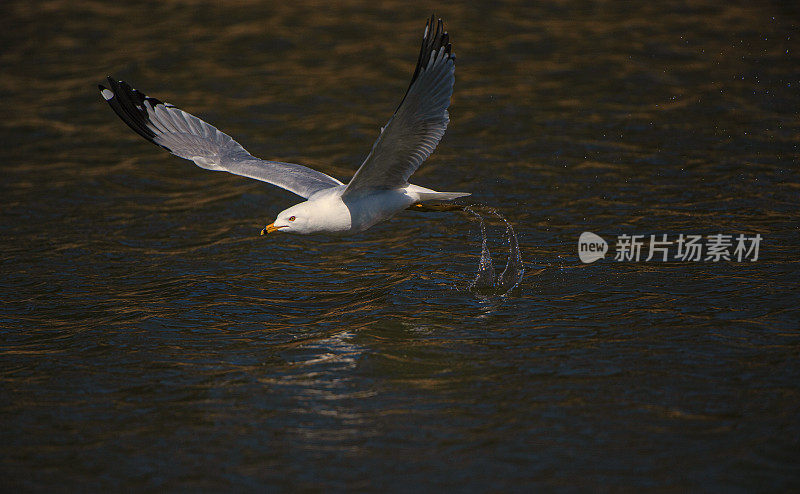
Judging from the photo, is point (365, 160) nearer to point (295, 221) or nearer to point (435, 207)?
point (295, 221)

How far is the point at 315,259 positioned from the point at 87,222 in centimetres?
288

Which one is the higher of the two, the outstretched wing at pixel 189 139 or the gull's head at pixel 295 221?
the outstretched wing at pixel 189 139

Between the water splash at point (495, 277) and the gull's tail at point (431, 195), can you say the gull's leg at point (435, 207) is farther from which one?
the gull's tail at point (431, 195)

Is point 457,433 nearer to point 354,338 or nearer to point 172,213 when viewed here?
point 354,338

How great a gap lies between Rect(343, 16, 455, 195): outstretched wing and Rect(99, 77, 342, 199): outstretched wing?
1.22m

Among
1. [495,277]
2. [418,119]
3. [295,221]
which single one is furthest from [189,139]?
[495,277]

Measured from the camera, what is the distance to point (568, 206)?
1027 cm

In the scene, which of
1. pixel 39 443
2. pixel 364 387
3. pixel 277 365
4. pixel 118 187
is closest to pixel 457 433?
pixel 364 387

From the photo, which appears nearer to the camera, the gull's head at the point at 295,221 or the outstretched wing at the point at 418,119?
the outstretched wing at the point at 418,119

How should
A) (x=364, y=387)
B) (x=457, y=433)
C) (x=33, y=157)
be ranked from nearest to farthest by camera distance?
(x=457, y=433), (x=364, y=387), (x=33, y=157)

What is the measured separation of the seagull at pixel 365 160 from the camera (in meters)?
6.61

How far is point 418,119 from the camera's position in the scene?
6758 millimetres

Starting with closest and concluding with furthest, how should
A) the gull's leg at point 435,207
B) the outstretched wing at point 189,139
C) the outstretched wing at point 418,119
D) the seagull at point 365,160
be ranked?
the outstretched wing at point 418,119 < the seagull at point 365,160 < the gull's leg at point 435,207 < the outstretched wing at point 189,139

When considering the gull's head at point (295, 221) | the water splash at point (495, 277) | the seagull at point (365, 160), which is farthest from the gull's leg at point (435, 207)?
the gull's head at point (295, 221)
